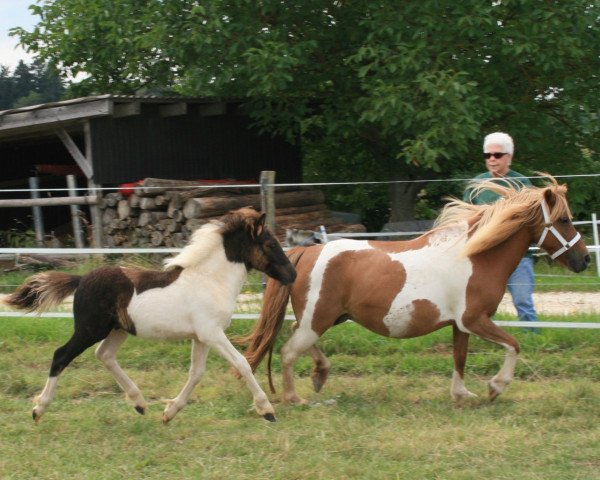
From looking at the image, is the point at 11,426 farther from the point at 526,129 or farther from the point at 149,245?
the point at 526,129

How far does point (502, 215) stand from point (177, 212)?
6874mm

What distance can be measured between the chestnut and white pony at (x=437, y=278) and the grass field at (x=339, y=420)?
419mm

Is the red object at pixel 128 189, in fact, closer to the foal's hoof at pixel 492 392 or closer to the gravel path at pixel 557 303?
the gravel path at pixel 557 303

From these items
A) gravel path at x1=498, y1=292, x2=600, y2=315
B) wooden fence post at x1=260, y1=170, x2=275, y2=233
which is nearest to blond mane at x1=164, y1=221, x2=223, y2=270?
wooden fence post at x1=260, y1=170, x2=275, y2=233

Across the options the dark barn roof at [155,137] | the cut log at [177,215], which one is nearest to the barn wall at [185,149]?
the dark barn roof at [155,137]

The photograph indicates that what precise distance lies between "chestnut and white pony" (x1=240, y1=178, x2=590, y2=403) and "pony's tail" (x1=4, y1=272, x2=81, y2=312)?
1.38m

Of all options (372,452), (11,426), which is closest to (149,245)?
(11,426)

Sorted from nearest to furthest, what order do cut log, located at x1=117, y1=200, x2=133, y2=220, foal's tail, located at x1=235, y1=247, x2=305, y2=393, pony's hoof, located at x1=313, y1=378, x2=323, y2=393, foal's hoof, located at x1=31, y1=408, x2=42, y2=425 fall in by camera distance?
1. foal's hoof, located at x1=31, y1=408, x2=42, y2=425
2. foal's tail, located at x1=235, y1=247, x2=305, y2=393
3. pony's hoof, located at x1=313, y1=378, x2=323, y2=393
4. cut log, located at x1=117, y1=200, x2=133, y2=220

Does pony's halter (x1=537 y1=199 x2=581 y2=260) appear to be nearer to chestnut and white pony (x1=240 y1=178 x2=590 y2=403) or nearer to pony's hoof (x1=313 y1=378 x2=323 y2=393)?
chestnut and white pony (x1=240 y1=178 x2=590 y2=403)

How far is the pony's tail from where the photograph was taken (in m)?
5.61

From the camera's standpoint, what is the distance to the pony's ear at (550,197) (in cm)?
588

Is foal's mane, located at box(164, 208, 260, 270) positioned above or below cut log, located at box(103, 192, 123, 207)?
above

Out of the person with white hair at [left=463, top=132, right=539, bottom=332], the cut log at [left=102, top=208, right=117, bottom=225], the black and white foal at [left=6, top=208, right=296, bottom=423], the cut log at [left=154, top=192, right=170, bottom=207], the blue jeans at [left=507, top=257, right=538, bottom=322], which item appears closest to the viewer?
the black and white foal at [left=6, top=208, right=296, bottom=423]

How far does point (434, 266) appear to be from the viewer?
5828mm
